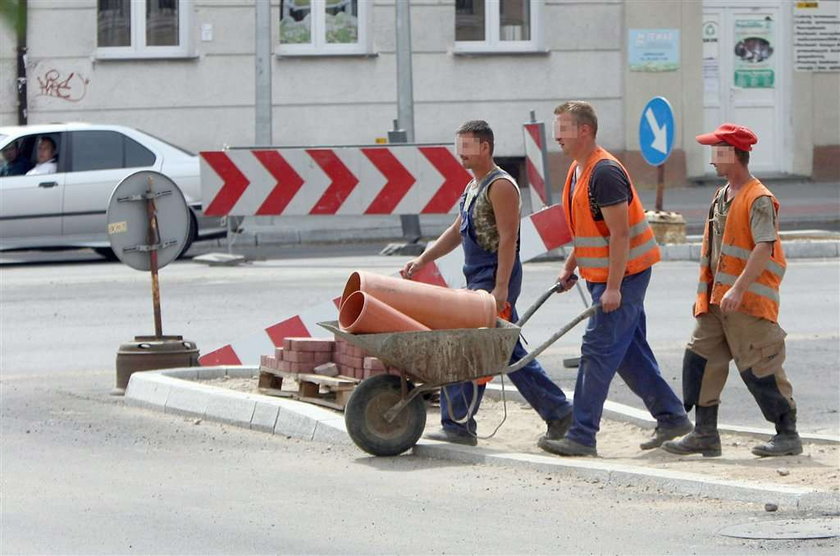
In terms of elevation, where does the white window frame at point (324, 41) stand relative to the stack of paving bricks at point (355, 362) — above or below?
above

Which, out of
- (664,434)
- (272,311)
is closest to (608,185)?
→ (664,434)

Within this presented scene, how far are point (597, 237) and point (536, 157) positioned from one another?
5.73 meters

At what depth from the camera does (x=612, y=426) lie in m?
8.20

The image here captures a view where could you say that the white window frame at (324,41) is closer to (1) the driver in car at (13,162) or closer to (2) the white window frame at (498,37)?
(2) the white window frame at (498,37)

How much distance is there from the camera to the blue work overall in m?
7.45

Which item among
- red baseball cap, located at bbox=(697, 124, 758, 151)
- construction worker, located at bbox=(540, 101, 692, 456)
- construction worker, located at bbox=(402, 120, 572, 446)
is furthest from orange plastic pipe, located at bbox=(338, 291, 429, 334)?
red baseball cap, located at bbox=(697, 124, 758, 151)

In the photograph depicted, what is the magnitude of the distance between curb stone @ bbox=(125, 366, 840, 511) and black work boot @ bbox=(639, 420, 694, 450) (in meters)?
0.54

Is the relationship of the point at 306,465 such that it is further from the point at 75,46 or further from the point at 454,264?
the point at 75,46

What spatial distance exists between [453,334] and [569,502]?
1.11 metres

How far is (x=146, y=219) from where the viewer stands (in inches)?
383

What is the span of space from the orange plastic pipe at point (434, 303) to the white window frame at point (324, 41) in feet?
54.3

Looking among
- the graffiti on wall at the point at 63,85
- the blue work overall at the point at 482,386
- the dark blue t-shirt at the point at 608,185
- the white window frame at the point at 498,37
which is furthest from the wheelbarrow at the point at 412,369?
the white window frame at the point at 498,37

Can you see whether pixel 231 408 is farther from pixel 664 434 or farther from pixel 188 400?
pixel 664 434

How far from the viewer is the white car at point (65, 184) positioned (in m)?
17.1
